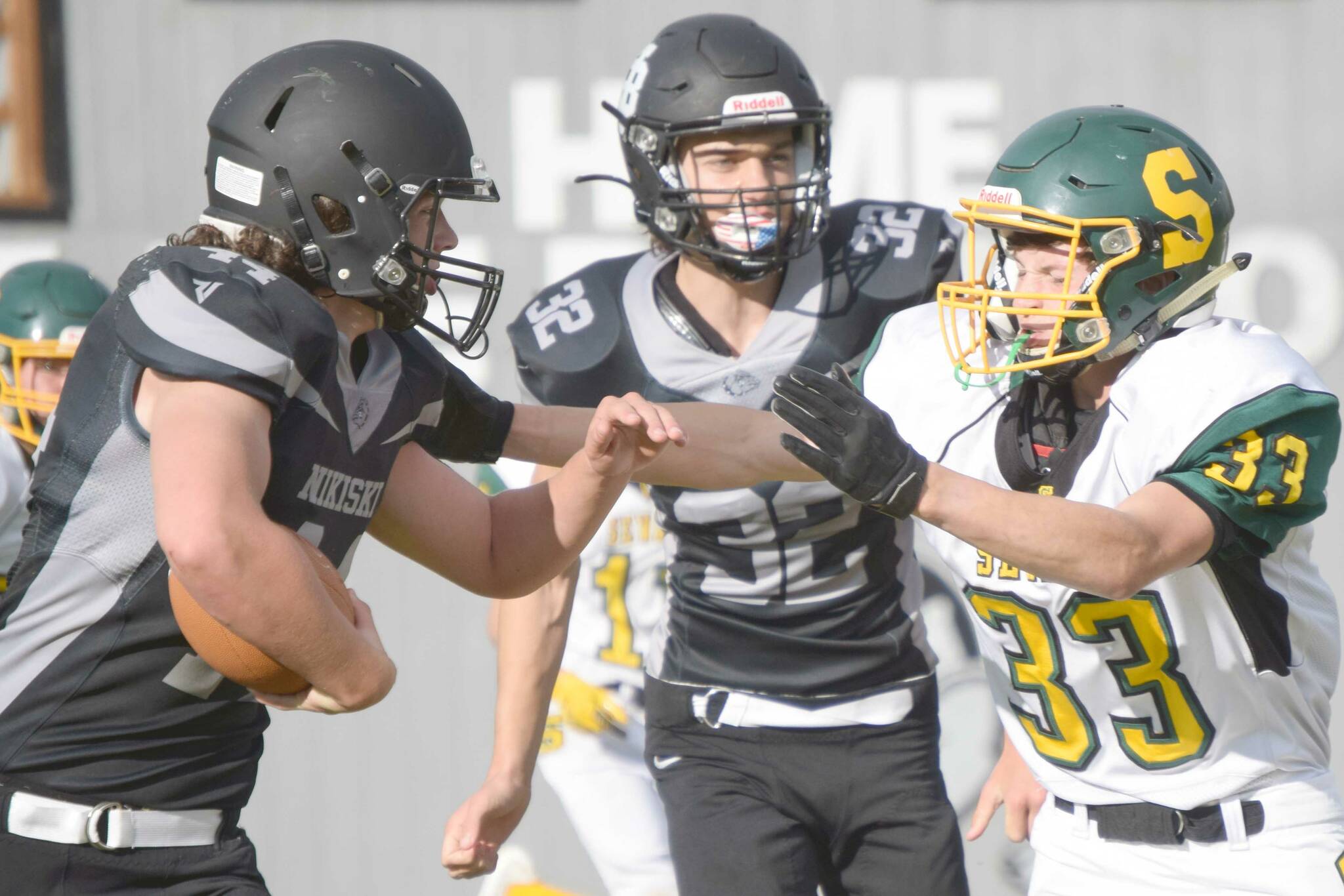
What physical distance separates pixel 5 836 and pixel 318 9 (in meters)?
3.19

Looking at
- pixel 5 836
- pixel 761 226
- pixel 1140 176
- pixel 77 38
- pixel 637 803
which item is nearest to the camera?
pixel 5 836

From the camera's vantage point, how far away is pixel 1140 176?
2441mm

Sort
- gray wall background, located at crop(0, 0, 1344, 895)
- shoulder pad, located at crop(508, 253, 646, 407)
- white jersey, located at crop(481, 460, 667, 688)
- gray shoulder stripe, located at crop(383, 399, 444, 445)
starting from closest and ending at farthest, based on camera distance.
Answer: gray shoulder stripe, located at crop(383, 399, 444, 445) < shoulder pad, located at crop(508, 253, 646, 407) < white jersey, located at crop(481, 460, 667, 688) < gray wall background, located at crop(0, 0, 1344, 895)

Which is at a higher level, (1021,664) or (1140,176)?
(1140,176)

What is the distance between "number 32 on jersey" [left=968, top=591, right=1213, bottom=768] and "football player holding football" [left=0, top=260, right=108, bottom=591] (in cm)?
231

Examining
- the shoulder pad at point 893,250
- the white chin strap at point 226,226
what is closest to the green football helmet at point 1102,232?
the shoulder pad at point 893,250

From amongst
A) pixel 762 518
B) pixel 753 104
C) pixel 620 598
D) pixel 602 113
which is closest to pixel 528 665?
pixel 762 518

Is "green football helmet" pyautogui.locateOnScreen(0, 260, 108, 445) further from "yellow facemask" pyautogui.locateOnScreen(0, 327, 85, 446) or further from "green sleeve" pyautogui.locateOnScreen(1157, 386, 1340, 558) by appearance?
"green sleeve" pyautogui.locateOnScreen(1157, 386, 1340, 558)

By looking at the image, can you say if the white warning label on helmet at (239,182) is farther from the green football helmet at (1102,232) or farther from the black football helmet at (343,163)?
the green football helmet at (1102,232)

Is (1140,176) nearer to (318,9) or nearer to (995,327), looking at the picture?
(995,327)

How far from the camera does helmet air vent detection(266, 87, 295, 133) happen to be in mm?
2154

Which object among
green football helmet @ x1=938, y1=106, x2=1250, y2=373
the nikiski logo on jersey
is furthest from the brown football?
green football helmet @ x1=938, y1=106, x2=1250, y2=373

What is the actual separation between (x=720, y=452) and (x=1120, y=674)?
0.80m

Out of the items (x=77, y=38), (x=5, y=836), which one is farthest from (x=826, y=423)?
(x=77, y=38)
